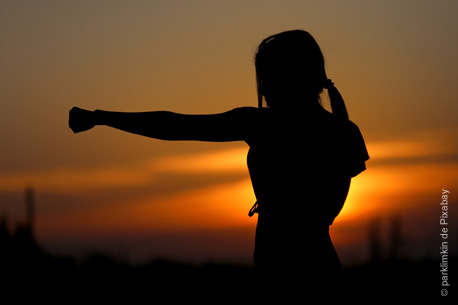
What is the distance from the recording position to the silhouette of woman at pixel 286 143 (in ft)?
11.3

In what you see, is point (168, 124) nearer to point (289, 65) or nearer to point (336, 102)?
point (289, 65)

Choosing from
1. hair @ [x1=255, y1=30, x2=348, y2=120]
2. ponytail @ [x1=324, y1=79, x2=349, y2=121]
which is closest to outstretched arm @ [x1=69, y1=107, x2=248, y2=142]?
hair @ [x1=255, y1=30, x2=348, y2=120]

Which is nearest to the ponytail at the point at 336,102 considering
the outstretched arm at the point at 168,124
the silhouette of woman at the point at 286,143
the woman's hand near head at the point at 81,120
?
the silhouette of woman at the point at 286,143

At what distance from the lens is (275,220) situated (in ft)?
11.4

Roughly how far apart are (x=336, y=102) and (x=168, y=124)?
70cm

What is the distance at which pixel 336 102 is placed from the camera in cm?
366

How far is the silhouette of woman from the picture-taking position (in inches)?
136

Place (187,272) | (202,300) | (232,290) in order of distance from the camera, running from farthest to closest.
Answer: (187,272) → (232,290) → (202,300)

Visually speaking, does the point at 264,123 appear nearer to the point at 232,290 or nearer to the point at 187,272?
the point at 232,290

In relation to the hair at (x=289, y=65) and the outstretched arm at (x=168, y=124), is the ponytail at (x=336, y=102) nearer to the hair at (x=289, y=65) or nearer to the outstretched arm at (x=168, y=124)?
the hair at (x=289, y=65)

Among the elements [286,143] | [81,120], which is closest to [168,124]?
[81,120]

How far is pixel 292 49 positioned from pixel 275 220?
0.67 m

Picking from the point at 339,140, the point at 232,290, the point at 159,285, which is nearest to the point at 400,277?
the point at 232,290

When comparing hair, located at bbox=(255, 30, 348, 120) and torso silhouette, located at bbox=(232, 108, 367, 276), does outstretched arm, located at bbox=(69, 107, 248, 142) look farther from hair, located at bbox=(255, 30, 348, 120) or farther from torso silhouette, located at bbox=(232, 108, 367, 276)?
hair, located at bbox=(255, 30, 348, 120)
